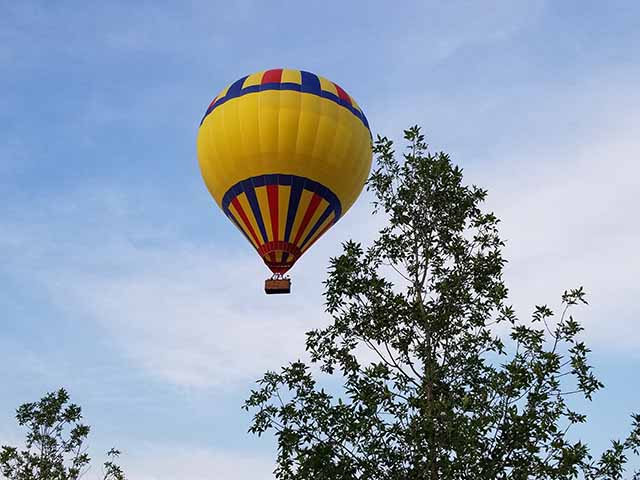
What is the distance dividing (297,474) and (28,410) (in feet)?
52.5

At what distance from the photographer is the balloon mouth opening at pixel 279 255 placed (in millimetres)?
34188

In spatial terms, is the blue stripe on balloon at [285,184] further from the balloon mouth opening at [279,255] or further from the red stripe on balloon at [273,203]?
the balloon mouth opening at [279,255]

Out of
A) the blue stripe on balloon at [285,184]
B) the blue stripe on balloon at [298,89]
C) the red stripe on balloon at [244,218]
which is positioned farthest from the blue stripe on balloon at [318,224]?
the blue stripe on balloon at [298,89]

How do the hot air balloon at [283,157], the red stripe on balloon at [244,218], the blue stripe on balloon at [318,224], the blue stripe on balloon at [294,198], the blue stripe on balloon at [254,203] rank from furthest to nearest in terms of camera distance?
the blue stripe on balloon at [318,224] < the red stripe on balloon at [244,218] < the blue stripe on balloon at [254,203] < the blue stripe on balloon at [294,198] < the hot air balloon at [283,157]

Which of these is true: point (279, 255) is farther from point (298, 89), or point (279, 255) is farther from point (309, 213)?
point (298, 89)

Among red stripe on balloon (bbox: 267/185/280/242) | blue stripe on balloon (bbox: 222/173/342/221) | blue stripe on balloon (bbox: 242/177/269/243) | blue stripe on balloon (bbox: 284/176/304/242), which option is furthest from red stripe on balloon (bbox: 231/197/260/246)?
blue stripe on balloon (bbox: 284/176/304/242)

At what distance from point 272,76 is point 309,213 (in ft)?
20.5

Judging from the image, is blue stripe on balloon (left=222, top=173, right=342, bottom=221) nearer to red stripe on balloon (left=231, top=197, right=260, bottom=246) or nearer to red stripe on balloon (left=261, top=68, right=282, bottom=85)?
red stripe on balloon (left=231, top=197, right=260, bottom=246)

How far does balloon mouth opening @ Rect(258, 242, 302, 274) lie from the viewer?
3419cm

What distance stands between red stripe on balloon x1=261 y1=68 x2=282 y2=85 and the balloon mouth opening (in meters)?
7.06

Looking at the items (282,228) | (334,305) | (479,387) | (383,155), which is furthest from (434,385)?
(282,228)

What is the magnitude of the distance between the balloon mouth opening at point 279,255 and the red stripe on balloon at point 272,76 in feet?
23.2

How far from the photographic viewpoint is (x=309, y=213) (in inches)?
1347

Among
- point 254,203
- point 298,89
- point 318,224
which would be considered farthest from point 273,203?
point 298,89
